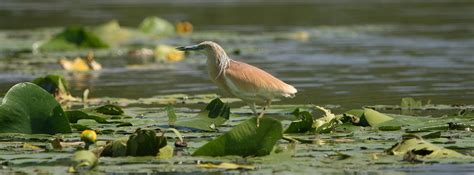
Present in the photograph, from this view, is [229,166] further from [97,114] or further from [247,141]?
[97,114]

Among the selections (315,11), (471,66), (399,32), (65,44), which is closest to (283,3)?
(315,11)

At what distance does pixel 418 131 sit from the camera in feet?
26.9

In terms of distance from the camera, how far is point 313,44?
19.2 meters

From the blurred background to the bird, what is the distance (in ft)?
8.23

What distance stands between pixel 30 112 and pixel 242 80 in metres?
1.56

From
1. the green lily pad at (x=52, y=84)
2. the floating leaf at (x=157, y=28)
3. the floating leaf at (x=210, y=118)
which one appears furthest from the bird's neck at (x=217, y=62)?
the floating leaf at (x=157, y=28)

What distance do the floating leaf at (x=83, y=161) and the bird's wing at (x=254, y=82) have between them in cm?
157

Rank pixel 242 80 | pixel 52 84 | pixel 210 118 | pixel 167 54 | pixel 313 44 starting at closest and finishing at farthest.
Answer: pixel 242 80 < pixel 210 118 < pixel 52 84 < pixel 167 54 < pixel 313 44

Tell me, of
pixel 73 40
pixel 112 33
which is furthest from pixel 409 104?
pixel 112 33

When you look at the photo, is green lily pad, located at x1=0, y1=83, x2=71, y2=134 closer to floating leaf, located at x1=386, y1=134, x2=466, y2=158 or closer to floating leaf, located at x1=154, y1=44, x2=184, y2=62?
floating leaf, located at x1=386, y1=134, x2=466, y2=158

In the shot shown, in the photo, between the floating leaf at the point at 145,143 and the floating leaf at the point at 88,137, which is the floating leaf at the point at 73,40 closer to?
the floating leaf at the point at 88,137

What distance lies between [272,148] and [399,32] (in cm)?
1433

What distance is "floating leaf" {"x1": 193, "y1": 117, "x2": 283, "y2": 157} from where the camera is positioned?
23.5 ft

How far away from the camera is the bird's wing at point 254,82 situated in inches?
316
